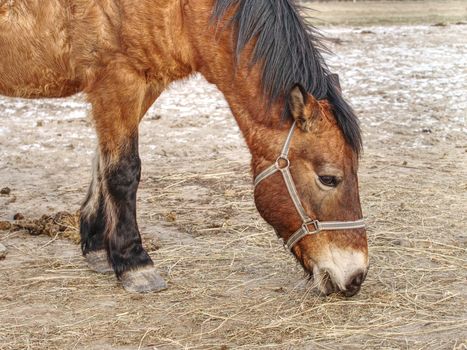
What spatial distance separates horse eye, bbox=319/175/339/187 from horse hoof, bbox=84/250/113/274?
1.56 metres

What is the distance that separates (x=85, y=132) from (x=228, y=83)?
4.37 metres

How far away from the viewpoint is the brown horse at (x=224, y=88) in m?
4.18

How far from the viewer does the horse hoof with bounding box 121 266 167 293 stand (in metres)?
4.64

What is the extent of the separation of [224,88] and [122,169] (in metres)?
0.78

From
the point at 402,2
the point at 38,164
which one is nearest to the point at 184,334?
the point at 38,164

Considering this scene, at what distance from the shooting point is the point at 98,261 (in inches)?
198

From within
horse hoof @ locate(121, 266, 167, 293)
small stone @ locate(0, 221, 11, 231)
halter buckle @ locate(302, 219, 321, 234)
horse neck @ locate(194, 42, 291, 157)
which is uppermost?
horse neck @ locate(194, 42, 291, 157)

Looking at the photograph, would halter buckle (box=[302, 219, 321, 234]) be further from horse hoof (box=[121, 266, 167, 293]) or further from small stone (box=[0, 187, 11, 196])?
small stone (box=[0, 187, 11, 196])

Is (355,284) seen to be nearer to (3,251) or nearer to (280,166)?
(280,166)

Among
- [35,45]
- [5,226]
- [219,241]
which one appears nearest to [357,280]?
[219,241]

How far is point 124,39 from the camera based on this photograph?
14.5ft

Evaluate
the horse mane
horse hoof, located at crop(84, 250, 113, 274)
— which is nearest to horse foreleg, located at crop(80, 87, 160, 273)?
horse hoof, located at crop(84, 250, 113, 274)

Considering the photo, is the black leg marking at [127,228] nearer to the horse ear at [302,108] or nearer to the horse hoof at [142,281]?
the horse hoof at [142,281]

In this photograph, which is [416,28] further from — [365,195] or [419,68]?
[365,195]
